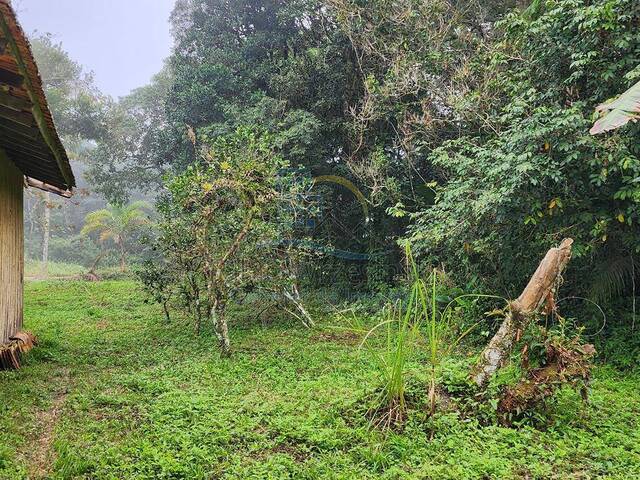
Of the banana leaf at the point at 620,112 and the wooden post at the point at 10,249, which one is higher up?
the banana leaf at the point at 620,112

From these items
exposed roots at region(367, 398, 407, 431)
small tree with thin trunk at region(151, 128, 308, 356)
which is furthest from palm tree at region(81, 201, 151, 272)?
exposed roots at region(367, 398, 407, 431)

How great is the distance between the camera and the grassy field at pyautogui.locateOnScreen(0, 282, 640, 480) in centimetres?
304

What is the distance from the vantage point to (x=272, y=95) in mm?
11633

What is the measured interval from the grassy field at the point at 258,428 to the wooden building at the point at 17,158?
572 mm

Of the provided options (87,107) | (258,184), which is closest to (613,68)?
(258,184)

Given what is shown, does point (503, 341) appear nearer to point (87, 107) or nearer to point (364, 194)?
point (364, 194)

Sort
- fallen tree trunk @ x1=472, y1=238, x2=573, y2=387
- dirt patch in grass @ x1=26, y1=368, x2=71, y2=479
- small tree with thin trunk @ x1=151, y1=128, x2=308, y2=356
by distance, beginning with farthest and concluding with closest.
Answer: small tree with thin trunk @ x1=151, y1=128, x2=308, y2=356 < fallen tree trunk @ x1=472, y1=238, x2=573, y2=387 < dirt patch in grass @ x1=26, y1=368, x2=71, y2=479

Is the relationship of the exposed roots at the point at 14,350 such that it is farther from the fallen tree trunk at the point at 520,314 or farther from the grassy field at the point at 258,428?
the fallen tree trunk at the point at 520,314

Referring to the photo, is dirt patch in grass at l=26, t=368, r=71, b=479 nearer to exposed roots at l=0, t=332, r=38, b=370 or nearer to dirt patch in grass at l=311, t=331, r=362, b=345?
exposed roots at l=0, t=332, r=38, b=370

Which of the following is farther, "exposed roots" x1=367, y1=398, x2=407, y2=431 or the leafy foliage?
the leafy foliage

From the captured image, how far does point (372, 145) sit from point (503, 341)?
Answer: 6.91 m

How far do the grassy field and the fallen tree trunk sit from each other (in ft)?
1.70

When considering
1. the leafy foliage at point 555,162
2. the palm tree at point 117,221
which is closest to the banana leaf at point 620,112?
the leafy foliage at point 555,162

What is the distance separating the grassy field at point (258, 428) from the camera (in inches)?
120
